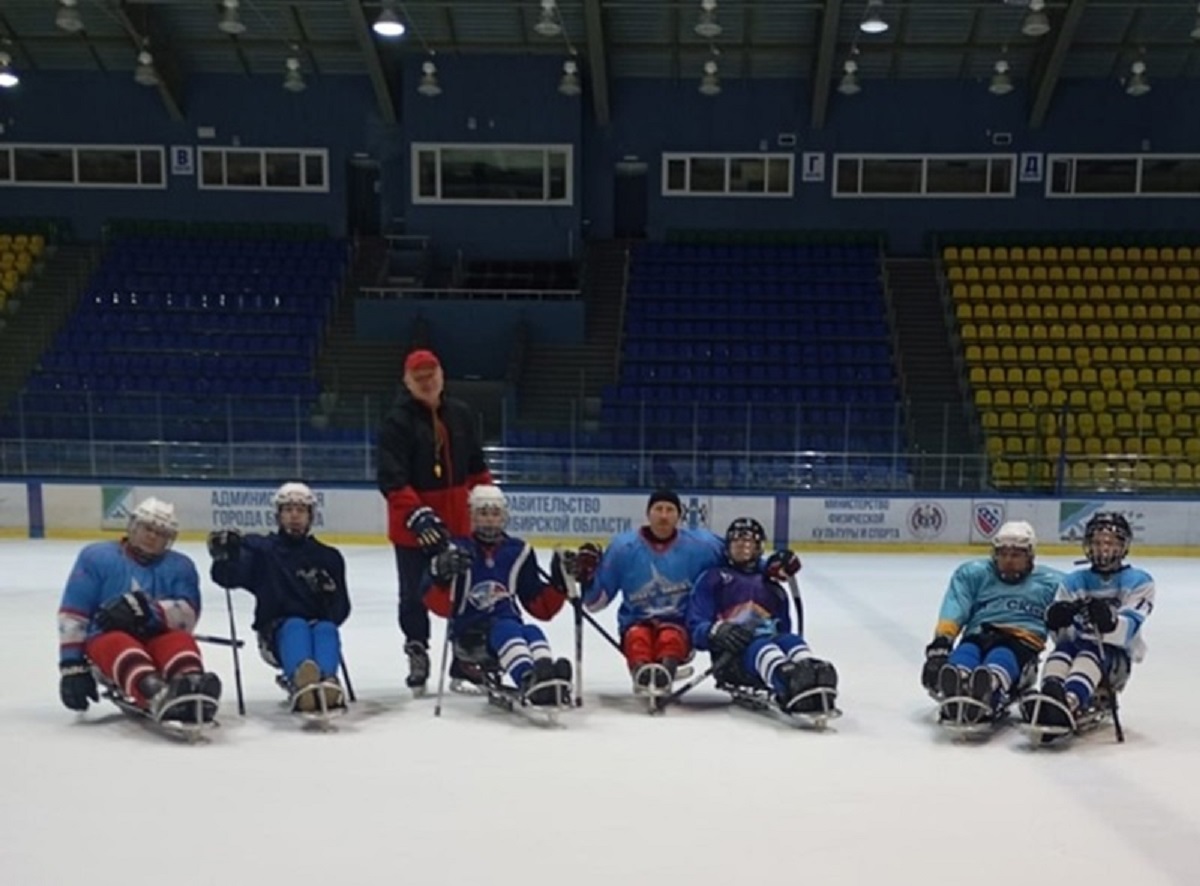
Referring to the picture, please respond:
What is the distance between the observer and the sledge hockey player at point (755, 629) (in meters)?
5.07

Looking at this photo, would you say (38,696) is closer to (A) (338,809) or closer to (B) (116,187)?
(A) (338,809)

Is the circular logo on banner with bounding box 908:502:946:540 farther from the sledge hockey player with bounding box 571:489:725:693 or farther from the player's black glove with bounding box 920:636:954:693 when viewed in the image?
the player's black glove with bounding box 920:636:954:693

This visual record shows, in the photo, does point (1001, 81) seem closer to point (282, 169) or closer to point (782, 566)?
point (282, 169)

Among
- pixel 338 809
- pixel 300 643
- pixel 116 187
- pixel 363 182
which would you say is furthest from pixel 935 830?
pixel 116 187

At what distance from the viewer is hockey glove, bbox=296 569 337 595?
5.21 metres

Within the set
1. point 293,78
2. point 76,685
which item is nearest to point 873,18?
point 293,78

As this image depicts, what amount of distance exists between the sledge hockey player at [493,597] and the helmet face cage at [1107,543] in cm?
254

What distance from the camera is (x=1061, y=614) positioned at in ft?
16.2

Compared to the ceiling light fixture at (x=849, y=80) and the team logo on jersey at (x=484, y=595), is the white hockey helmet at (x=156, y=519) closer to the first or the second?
the team logo on jersey at (x=484, y=595)

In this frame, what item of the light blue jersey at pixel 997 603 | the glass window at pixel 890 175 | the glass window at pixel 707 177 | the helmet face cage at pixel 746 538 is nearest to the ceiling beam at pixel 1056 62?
the glass window at pixel 890 175

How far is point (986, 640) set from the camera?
17.1 feet

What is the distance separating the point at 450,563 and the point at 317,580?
2.24 ft

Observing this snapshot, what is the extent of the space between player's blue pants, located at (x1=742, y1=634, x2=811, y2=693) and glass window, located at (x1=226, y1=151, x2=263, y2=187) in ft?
51.4

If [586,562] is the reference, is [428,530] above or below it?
above
